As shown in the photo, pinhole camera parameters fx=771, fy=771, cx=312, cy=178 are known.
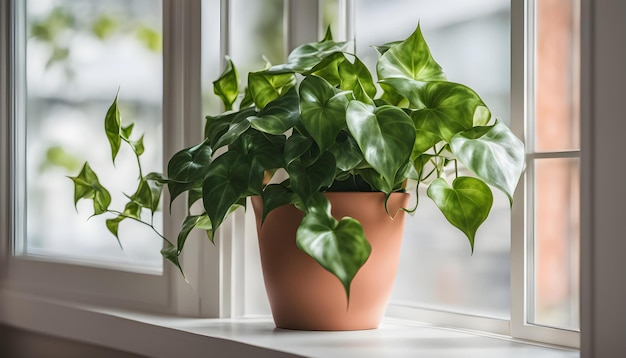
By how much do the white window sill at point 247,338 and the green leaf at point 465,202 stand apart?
19 cm

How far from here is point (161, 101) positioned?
1.70m

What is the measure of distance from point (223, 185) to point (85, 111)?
861 millimetres

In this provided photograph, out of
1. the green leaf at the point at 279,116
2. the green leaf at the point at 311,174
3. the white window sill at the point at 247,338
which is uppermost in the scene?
the green leaf at the point at 279,116

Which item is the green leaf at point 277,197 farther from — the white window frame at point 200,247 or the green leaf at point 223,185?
the white window frame at point 200,247

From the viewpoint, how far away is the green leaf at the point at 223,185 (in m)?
1.14

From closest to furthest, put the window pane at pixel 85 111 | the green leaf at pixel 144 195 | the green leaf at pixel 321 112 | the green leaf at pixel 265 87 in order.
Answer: the green leaf at pixel 321 112, the green leaf at pixel 265 87, the green leaf at pixel 144 195, the window pane at pixel 85 111

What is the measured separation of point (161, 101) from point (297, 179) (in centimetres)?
66

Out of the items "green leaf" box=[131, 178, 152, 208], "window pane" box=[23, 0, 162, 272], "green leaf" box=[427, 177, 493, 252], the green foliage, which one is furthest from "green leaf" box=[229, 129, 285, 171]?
"window pane" box=[23, 0, 162, 272]

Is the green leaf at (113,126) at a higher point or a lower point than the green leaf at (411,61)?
lower

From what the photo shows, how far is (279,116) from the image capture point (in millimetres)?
1163

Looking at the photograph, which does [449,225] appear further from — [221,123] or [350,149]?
[221,123]

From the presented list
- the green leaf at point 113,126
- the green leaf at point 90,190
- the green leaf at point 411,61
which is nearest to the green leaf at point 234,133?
the green leaf at point 411,61

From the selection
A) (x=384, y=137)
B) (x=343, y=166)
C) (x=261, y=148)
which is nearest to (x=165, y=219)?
(x=261, y=148)

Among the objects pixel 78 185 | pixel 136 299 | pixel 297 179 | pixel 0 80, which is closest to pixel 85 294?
pixel 136 299
